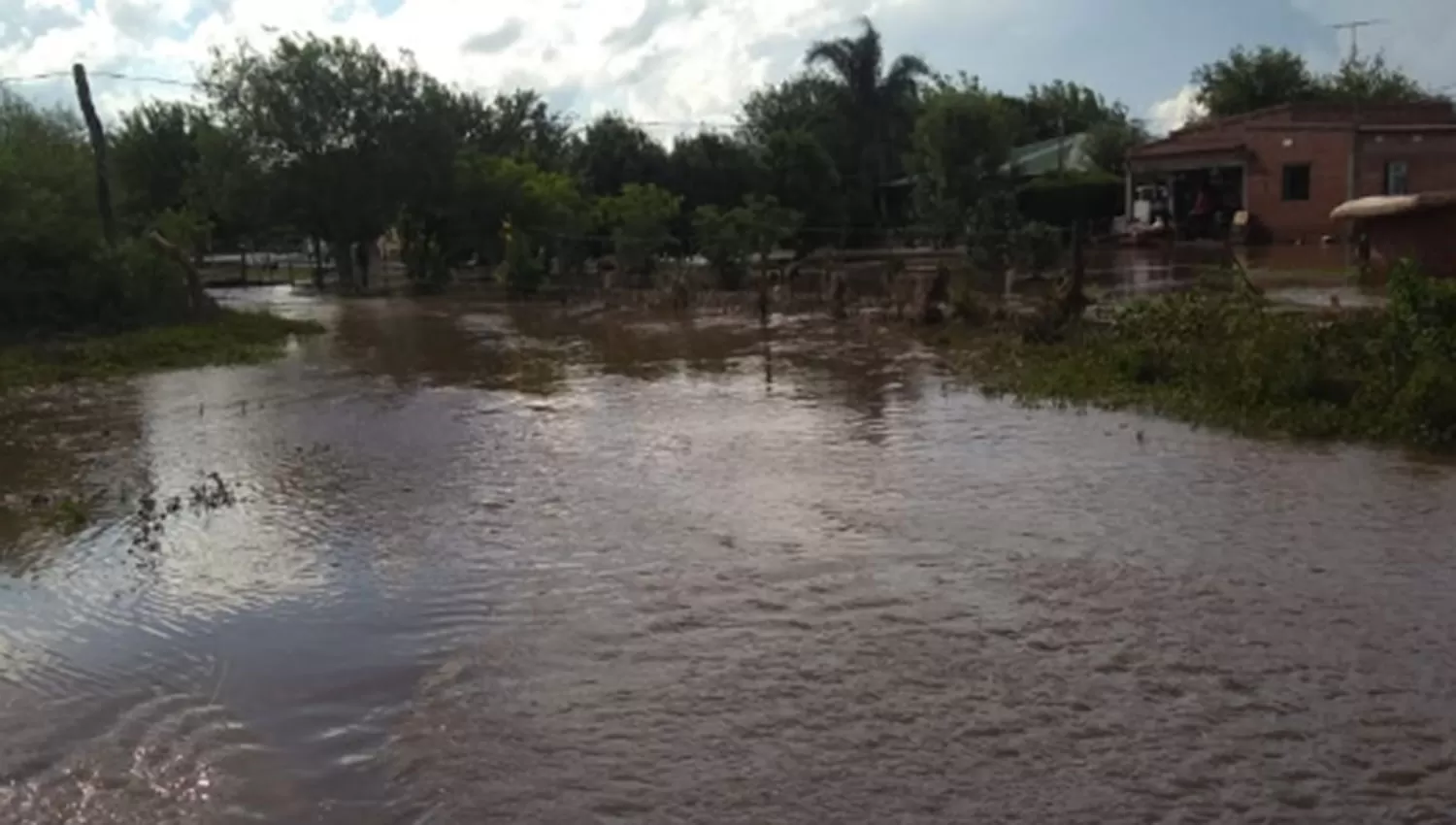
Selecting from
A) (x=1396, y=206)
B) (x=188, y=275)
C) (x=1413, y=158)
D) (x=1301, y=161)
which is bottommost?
(x=188, y=275)

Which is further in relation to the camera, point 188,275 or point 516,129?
point 516,129

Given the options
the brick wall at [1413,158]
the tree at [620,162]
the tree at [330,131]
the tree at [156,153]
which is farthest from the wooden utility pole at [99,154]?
the brick wall at [1413,158]

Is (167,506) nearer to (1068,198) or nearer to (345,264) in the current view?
(345,264)

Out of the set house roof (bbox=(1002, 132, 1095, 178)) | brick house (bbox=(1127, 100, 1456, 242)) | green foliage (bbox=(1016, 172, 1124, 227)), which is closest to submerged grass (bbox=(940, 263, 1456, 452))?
brick house (bbox=(1127, 100, 1456, 242))

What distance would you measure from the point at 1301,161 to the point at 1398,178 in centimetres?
265

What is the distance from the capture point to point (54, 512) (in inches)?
460

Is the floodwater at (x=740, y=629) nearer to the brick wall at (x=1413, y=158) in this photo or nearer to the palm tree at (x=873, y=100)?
the brick wall at (x=1413, y=158)

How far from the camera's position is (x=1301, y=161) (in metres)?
41.5

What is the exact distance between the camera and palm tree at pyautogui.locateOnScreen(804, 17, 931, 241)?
54.2 metres

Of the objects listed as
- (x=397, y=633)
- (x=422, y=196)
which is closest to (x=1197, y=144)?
(x=422, y=196)

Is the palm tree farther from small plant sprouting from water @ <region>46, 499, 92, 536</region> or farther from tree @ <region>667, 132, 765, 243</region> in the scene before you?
small plant sprouting from water @ <region>46, 499, 92, 536</region>

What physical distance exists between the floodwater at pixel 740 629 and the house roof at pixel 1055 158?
125 feet

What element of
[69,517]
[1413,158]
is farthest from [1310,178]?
[69,517]

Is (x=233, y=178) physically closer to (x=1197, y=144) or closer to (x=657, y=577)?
(x=1197, y=144)
